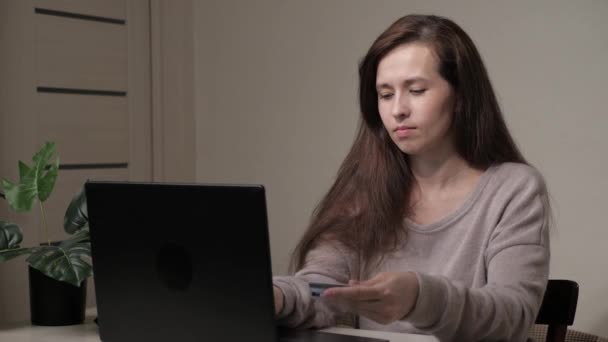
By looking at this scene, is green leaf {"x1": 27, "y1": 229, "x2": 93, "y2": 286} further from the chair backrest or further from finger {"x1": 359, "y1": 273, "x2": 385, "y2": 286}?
the chair backrest

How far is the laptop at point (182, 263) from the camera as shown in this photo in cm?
114

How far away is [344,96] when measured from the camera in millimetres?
2982

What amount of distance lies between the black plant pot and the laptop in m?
0.40

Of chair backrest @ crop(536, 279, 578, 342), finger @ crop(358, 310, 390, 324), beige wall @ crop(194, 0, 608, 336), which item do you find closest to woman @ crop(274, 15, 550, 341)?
chair backrest @ crop(536, 279, 578, 342)

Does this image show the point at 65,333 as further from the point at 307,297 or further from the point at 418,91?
the point at 418,91

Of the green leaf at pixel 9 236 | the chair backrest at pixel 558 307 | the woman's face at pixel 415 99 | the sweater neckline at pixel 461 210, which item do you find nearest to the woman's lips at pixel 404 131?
the woman's face at pixel 415 99

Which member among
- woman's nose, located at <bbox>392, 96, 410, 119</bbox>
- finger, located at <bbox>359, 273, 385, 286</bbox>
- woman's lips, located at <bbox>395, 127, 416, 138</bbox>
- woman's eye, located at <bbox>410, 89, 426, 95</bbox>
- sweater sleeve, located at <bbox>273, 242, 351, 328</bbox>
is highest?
woman's eye, located at <bbox>410, 89, 426, 95</bbox>

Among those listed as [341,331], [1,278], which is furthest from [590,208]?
[1,278]

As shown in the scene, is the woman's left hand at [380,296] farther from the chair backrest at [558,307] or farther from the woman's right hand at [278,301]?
the chair backrest at [558,307]

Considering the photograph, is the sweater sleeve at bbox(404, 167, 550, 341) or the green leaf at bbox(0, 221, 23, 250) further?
the green leaf at bbox(0, 221, 23, 250)

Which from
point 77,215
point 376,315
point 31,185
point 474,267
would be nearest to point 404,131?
point 474,267

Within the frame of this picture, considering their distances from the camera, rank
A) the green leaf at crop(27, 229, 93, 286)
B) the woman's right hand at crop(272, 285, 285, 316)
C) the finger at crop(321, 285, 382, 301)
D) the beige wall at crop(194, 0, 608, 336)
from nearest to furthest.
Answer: the finger at crop(321, 285, 382, 301)
the woman's right hand at crop(272, 285, 285, 316)
the green leaf at crop(27, 229, 93, 286)
the beige wall at crop(194, 0, 608, 336)

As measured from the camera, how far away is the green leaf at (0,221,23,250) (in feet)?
5.88

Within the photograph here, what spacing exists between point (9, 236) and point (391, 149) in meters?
0.82
